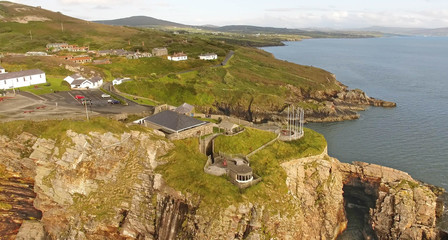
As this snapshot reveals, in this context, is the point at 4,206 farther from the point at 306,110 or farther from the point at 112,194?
the point at 306,110

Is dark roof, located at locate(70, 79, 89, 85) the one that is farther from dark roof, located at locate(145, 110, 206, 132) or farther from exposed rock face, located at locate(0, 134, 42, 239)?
exposed rock face, located at locate(0, 134, 42, 239)

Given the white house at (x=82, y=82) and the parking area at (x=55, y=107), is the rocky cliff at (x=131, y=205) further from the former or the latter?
the white house at (x=82, y=82)

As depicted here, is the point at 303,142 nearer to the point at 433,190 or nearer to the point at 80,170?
the point at 433,190

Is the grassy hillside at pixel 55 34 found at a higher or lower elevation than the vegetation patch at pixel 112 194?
higher

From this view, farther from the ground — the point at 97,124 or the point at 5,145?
the point at 97,124

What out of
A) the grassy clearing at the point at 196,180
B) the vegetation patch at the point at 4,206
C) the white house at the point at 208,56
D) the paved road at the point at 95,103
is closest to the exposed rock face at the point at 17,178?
the vegetation patch at the point at 4,206

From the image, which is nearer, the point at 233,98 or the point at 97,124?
the point at 97,124

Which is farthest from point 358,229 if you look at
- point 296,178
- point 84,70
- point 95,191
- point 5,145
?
point 84,70

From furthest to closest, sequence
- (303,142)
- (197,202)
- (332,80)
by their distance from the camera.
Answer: (332,80), (303,142), (197,202)
